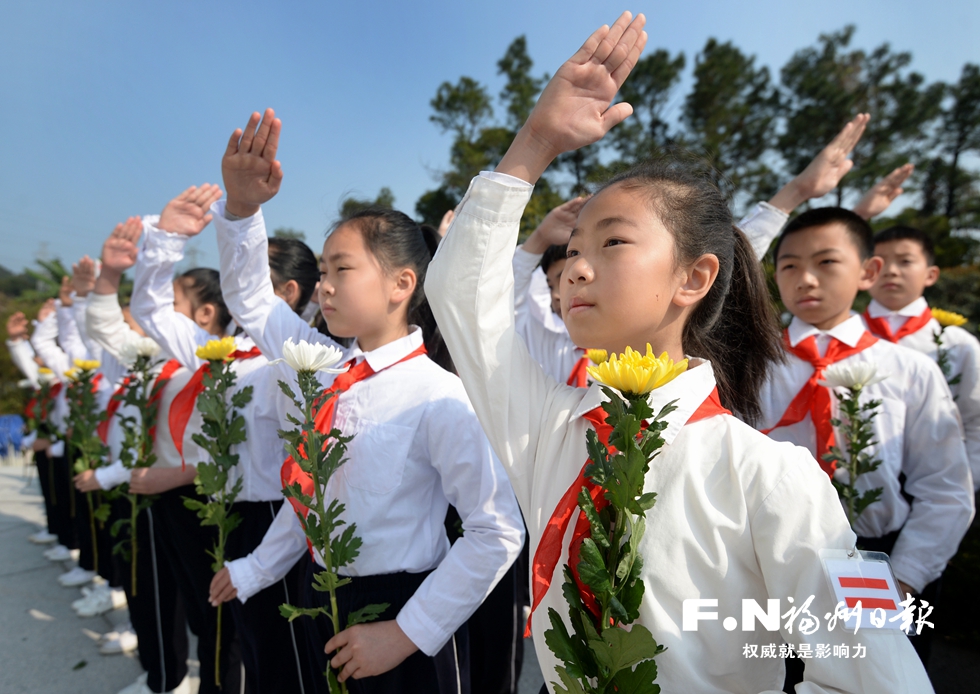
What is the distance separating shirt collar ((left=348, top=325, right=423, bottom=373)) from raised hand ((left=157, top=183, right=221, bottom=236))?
126 cm

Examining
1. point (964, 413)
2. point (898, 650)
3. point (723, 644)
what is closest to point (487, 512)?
point (723, 644)

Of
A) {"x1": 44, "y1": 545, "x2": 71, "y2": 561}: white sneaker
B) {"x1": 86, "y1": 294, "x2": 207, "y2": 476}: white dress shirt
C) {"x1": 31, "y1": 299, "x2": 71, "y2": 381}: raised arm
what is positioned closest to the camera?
{"x1": 86, "y1": 294, "x2": 207, "y2": 476}: white dress shirt

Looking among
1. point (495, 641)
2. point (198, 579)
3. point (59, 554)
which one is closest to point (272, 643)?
point (198, 579)

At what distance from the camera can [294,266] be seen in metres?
3.25

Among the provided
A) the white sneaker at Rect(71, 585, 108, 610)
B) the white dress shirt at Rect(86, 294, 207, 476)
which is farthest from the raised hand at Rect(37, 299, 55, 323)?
the white dress shirt at Rect(86, 294, 207, 476)

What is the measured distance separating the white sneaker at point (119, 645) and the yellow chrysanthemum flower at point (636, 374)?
4.11 m

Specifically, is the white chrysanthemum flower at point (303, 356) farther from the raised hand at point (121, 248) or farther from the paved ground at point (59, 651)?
the paved ground at point (59, 651)

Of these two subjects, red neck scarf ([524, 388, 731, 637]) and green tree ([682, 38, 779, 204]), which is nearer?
red neck scarf ([524, 388, 731, 637])

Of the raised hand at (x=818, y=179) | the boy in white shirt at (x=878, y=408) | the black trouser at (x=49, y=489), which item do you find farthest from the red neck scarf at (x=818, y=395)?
the black trouser at (x=49, y=489)

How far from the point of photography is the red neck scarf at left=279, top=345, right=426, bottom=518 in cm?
177

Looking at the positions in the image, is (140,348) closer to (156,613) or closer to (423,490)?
(156,613)

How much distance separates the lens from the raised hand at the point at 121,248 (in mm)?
3248

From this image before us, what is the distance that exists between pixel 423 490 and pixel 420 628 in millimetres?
382

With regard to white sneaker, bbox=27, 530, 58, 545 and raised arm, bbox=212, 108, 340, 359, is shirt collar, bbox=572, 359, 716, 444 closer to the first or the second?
raised arm, bbox=212, 108, 340, 359
